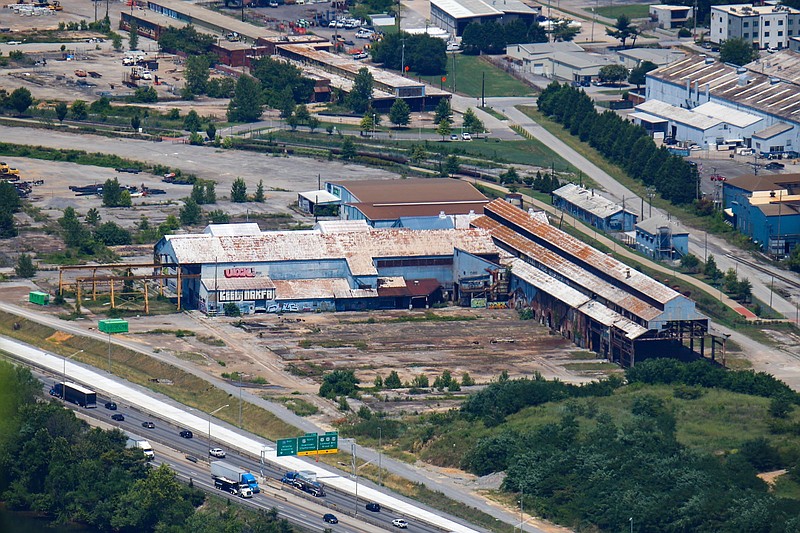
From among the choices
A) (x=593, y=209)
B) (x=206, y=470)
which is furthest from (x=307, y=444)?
(x=593, y=209)

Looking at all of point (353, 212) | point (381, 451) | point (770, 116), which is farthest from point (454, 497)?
point (770, 116)

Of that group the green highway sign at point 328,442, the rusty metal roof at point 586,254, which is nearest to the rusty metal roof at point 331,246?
the rusty metal roof at point 586,254

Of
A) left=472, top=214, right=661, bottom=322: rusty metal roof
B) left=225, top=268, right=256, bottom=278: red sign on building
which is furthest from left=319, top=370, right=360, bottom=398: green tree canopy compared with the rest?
left=225, top=268, right=256, bottom=278: red sign on building

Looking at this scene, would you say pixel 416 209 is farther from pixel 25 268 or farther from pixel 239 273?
pixel 25 268

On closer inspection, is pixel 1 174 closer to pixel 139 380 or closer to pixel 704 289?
pixel 139 380

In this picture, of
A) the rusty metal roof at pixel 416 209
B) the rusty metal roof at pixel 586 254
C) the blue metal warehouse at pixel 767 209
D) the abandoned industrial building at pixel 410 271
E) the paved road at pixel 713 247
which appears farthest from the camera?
the blue metal warehouse at pixel 767 209

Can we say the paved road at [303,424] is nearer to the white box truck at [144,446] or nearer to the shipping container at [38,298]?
the shipping container at [38,298]
